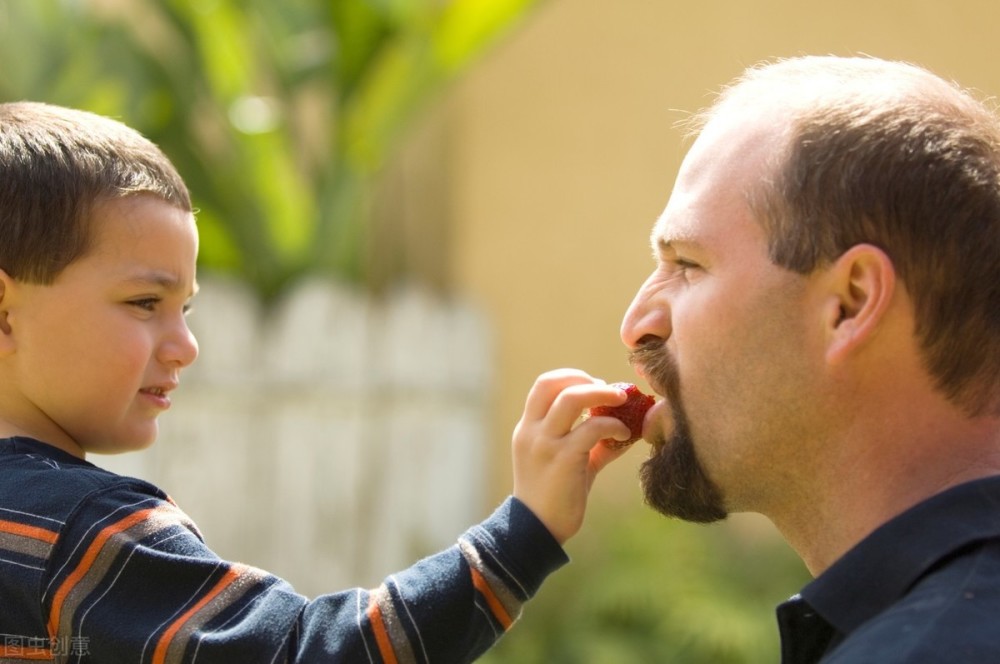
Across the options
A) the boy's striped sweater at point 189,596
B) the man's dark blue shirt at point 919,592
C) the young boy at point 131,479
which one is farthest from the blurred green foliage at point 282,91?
the man's dark blue shirt at point 919,592

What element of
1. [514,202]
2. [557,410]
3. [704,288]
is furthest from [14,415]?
[514,202]

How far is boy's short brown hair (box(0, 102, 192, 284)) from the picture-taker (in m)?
2.04

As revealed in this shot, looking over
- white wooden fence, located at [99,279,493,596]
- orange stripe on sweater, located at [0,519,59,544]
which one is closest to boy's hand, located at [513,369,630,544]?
orange stripe on sweater, located at [0,519,59,544]

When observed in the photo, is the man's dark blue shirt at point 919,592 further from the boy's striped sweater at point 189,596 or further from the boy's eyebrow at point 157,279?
the boy's eyebrow at point 157,279

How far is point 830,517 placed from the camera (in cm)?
181

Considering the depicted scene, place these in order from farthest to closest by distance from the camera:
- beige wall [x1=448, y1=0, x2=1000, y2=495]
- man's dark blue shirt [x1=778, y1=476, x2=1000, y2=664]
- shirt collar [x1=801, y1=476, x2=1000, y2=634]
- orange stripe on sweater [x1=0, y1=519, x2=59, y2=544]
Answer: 1. beige wall [x1=448, y1=0, x2=1000, y2=495]
2. orange stripe on sweater [x1=0, y1=519, x2=59, y2=544]
3. shirt collar [x1=801, y1=476, x2=1000, y2=634]
4. man's dark blue shirt [x1=778, y1=476, x2=1000, y2=664]

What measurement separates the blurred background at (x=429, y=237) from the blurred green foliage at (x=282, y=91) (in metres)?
0.01

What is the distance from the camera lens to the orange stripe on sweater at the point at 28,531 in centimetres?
183

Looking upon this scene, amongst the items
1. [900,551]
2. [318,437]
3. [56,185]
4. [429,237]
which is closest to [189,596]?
[56,185]

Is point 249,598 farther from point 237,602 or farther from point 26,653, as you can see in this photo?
point 26,653

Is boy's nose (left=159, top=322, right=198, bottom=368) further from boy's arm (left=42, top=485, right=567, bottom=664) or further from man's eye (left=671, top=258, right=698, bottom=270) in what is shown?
man's eye (left=671, top=258, right=698, bottom=270)

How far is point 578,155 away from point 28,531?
17.1 feet

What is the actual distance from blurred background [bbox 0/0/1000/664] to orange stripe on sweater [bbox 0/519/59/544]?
3519 millimetres

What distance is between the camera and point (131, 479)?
1.91 meters
